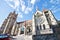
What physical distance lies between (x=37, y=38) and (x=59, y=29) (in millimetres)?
7764

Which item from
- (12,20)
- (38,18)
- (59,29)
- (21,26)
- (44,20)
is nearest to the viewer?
(59,29)

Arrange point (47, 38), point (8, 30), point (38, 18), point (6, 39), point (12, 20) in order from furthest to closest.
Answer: point (12, 20) → point (8, 30) → point (38, 18) → point (47, 38) → point (6, 39)

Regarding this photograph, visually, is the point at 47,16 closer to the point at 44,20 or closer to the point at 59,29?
the point at 44,20

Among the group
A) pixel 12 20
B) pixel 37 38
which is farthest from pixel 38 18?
pixel 12 20

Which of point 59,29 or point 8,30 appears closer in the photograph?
point 59,29

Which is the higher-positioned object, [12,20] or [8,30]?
[12,20]

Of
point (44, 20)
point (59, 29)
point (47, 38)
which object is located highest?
point (44, 20)

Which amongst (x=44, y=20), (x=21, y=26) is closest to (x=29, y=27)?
(x=21, y=26)

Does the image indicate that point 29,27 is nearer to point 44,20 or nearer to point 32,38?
point 44,20

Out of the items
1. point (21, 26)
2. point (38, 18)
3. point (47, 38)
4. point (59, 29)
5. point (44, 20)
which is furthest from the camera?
point (21, 26)

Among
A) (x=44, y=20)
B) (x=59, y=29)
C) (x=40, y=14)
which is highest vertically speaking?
(x=40, y=14)

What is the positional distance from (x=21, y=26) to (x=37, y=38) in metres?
16.8

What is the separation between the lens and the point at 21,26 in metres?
37.3

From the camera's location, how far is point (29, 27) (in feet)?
115
